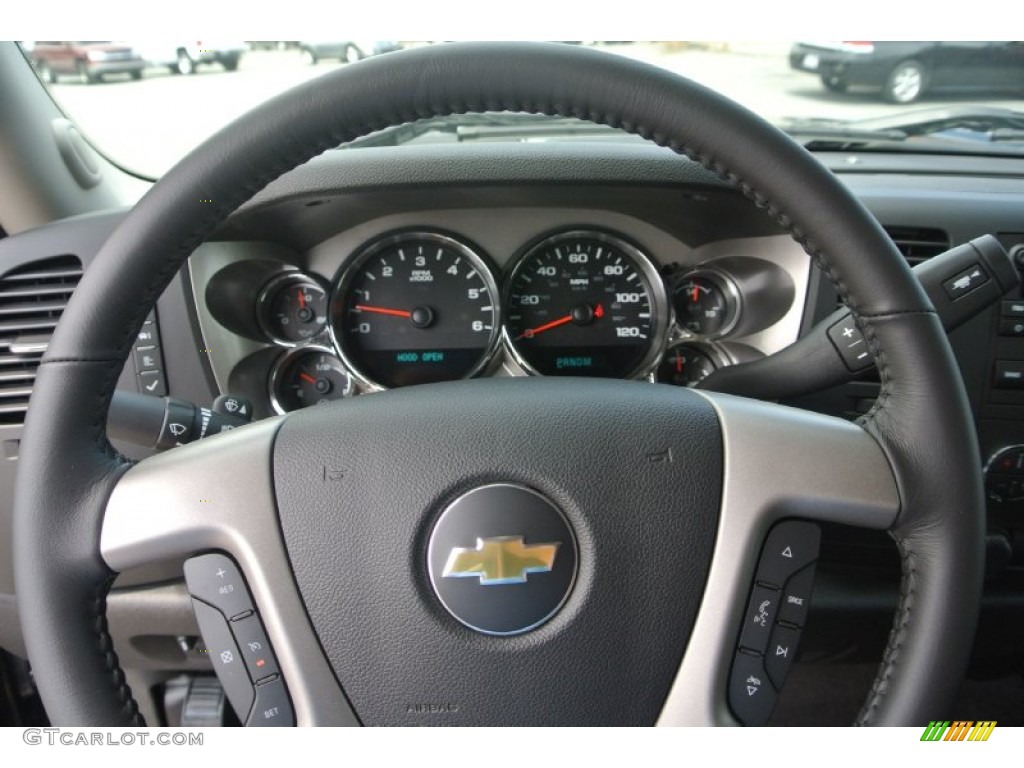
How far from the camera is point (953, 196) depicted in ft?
6.23

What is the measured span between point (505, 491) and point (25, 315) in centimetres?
135

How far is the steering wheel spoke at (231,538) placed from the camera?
1.01 m

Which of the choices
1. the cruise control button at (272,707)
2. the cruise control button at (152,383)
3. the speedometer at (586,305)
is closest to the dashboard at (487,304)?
the speedometer at (586,305)

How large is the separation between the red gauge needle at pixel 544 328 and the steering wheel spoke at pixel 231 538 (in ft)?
4.01

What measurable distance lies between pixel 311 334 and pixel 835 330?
1293 mm

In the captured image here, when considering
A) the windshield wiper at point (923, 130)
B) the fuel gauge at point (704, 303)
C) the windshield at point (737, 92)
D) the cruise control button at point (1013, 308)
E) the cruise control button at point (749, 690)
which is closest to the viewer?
the cruise control button at point (749, 690)

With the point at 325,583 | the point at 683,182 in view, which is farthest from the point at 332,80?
the point at 683,182

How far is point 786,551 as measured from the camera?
1.04 meters

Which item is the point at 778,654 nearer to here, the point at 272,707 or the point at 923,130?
the point at 272,707

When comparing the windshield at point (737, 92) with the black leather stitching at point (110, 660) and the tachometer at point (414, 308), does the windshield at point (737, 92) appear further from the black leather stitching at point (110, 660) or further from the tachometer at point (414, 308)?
the black leather stitching at point (110, 660)
